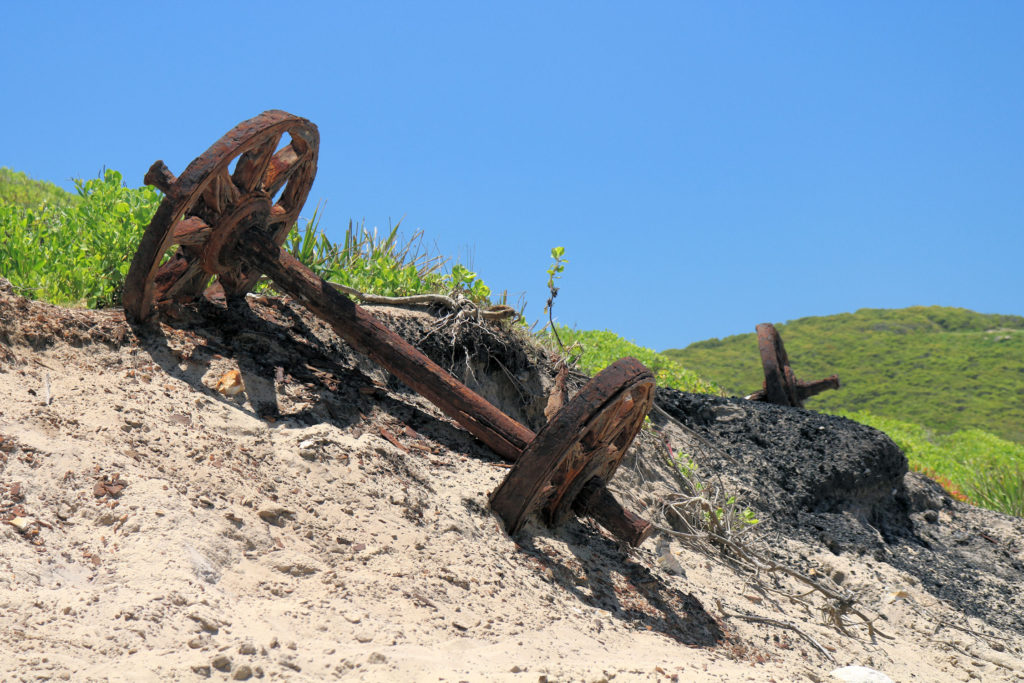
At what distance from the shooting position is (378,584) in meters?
3.29

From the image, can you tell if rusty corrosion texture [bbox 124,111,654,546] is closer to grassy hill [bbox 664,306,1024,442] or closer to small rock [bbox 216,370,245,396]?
small rock [bbox 216,370,245,396]

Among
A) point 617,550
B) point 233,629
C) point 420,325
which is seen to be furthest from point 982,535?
point 233,629

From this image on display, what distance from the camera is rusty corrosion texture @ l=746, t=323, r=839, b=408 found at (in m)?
8.03

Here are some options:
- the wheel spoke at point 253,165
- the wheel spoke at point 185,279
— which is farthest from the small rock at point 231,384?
the wheel spoke at point 253,165

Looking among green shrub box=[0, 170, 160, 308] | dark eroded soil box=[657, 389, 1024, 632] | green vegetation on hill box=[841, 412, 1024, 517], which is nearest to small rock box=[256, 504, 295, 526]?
green shrub box=[0, 170, 160, 308]

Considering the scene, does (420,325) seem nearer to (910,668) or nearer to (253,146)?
(253,146)

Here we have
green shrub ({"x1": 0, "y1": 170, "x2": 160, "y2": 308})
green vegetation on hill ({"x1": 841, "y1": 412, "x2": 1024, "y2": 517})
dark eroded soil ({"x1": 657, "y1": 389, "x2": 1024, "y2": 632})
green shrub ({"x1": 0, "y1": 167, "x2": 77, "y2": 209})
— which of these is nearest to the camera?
green shrub ({"x1": 0, "y1": 170, "x2": 160, "y2": 308})

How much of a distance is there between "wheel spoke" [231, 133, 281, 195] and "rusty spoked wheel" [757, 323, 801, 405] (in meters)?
5.19

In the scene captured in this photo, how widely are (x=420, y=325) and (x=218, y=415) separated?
189cm

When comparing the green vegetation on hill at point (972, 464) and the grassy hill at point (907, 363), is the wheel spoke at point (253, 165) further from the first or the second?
the grassy hill at point (907, 363)

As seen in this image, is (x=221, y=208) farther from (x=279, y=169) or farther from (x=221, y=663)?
(x=221, y=663)

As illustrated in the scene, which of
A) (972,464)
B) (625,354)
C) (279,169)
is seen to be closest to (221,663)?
(279,169)

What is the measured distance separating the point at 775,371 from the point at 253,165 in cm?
553

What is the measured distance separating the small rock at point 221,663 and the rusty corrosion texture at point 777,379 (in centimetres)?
636
